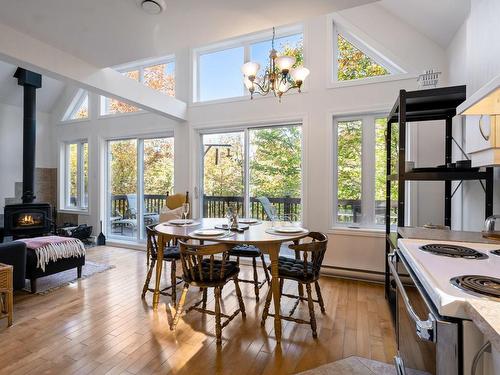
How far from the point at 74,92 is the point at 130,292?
491 centimetres

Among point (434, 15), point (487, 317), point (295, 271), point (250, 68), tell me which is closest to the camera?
point (487, 317)

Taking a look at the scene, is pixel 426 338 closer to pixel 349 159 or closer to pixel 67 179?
pixel 349 159

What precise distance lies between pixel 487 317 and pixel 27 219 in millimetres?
6239

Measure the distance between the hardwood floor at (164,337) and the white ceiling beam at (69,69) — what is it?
233 centimetres

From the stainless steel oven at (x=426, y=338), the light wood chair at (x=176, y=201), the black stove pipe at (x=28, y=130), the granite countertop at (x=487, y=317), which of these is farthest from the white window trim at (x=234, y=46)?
the granite countertop at (x=487, y=317)

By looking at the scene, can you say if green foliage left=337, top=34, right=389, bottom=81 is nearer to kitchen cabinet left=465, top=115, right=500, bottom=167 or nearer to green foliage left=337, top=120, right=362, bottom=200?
green foliage left=337, top=120, right=362, bottom=200

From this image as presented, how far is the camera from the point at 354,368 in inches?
74.0

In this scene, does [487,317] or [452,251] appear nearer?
[487,317]

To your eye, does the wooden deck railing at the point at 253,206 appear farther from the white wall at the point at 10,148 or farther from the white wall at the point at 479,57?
the white wall at the point at 10,148

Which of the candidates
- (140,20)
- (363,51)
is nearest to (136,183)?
(140,20)

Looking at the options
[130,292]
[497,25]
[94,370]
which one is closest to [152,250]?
[130,292]

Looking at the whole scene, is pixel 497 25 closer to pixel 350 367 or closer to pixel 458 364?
pixel 458 364

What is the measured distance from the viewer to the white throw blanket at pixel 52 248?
3107 millimetres

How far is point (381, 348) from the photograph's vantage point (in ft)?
6.93
